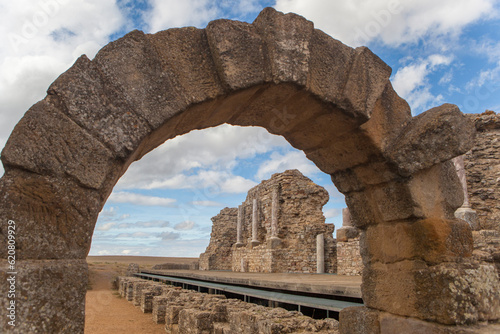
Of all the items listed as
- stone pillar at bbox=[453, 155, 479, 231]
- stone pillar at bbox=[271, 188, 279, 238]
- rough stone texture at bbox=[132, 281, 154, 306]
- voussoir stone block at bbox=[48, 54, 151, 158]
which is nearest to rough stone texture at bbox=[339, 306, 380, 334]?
voussoir stone block at bbox=[48, 54, 151, 158]

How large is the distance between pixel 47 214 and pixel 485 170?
12710 mm

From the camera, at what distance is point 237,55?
2939 millimetres

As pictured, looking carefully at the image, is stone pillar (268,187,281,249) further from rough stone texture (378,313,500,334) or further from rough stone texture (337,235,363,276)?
rough stone texture (378,313,500,334)

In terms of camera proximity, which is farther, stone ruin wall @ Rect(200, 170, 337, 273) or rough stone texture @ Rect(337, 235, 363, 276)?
stone ruin wall @ Rect(200, 170, 337, 273)

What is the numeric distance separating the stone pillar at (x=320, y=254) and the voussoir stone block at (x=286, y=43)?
38.9 feet

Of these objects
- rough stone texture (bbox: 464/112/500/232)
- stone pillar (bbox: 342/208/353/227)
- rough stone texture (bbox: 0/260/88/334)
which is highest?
rough stone texture (bbox: 464/112/500/232)

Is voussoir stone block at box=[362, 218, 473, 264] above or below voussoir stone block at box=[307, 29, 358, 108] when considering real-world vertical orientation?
below

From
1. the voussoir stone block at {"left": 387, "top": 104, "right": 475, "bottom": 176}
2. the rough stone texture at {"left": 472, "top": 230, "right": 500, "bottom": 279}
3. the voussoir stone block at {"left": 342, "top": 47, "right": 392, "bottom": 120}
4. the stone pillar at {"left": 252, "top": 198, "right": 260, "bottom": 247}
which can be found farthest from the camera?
the stone pillar at {"left": 252, "top": 198, "right": 260, "bottom": 247}

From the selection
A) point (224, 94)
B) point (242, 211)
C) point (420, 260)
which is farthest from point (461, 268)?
point (242, 211)

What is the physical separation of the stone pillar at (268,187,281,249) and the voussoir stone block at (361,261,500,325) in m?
12.7

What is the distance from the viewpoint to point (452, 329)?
9.97 feet

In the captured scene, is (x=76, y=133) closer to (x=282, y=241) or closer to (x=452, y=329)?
(x=452, y=329)

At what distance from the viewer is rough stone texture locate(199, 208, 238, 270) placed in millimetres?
23656

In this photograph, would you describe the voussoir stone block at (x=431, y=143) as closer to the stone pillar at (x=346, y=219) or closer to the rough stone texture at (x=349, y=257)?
the rough stone texture at (x=349, y=257)
